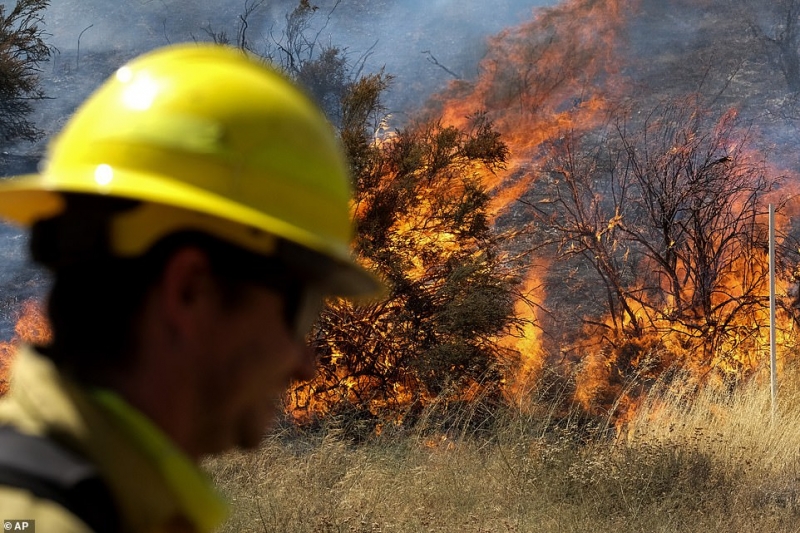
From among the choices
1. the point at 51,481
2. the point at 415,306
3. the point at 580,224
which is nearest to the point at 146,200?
the point at 51,481

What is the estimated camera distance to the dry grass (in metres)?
5.23

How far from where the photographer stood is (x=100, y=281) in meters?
0.91

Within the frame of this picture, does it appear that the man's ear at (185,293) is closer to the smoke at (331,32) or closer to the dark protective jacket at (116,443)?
the dark protective jacket at (116,443)

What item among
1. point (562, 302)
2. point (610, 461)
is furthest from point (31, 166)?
point (610, 461)

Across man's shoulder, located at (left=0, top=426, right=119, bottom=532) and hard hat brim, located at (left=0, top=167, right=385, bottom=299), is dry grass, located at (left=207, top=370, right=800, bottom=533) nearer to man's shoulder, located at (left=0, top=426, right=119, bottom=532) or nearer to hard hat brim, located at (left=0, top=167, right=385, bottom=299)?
A: hard hat brim, located at (left=0, top=167, right=385, bottom=299)

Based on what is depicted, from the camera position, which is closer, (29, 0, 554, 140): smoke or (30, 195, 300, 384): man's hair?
(30, 195, 300, 384): man's hair

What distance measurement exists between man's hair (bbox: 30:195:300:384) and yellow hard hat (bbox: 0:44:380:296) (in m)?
0.01

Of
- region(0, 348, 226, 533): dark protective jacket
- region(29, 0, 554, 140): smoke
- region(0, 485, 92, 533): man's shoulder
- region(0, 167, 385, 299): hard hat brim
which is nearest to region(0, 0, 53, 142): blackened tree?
region(29, 0, 554, 140): smoke

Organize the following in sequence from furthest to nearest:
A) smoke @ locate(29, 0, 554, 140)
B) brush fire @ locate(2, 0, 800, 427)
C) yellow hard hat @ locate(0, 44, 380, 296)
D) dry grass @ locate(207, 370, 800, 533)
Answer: smoke @ locate(29, 0, 554, 140) < brush fire @ locate(2, 0, 800, 427) < dry grass @ locate(207, 370, 800, 533) < yellow hard hat @ locate(0, 44, 380, 296)

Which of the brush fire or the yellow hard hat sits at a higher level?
the brush fire

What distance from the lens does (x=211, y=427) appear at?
947mm

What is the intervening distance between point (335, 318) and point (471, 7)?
55.2 feet

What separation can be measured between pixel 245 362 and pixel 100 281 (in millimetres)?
163

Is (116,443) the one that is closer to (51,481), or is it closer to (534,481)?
(51,481)
